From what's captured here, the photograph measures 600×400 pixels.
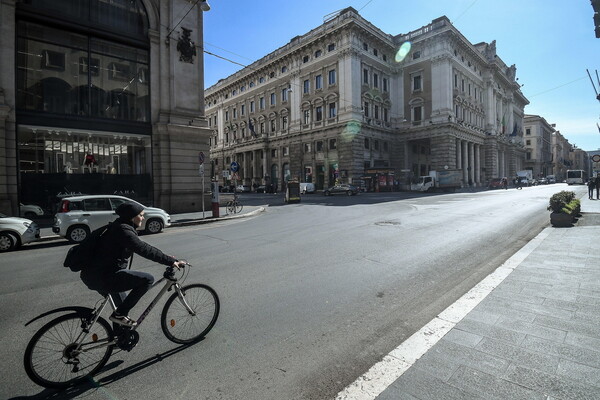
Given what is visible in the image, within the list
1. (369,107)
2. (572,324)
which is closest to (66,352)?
(572,324)

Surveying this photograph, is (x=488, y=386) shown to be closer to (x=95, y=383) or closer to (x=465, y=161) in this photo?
(x=95, y=383)

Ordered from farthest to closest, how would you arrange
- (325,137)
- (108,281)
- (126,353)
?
(325,137)
(126,353)
(108,281)

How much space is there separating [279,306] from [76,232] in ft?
30.0

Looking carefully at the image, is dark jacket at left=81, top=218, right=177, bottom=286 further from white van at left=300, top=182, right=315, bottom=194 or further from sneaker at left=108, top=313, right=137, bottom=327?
white van at left=300, top=182, right=315, bottom=194

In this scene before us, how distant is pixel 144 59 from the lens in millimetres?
17922

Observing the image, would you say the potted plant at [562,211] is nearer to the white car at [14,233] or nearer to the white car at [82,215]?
the white car at [82,215]

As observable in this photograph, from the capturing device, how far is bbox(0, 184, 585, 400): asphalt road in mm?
2736

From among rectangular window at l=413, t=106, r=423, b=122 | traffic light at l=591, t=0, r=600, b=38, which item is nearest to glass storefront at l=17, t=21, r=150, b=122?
traffic light at l=591, t=0, r=600, b=38

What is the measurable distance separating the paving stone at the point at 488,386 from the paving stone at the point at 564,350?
2.45ft

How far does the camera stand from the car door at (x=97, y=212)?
1033cm

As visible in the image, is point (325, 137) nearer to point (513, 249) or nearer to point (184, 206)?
point (184, 206)

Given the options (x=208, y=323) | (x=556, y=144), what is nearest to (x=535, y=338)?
(x=208, y=323)

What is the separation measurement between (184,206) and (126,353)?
15865mm

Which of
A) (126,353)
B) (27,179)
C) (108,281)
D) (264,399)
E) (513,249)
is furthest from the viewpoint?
(27,179)
